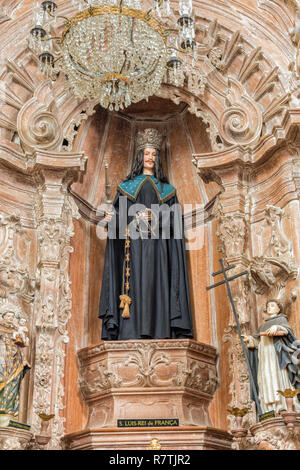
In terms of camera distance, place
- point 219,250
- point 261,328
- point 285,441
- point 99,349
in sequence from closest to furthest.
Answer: point 285,441
point 261,328
point 99,349
point 219,250

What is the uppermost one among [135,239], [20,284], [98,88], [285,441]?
[98,88]

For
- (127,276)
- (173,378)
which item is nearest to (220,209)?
(127,276)

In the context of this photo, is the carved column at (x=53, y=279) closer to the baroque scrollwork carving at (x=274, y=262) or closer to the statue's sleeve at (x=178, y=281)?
the statue's sleeve at (x=178, y=281)

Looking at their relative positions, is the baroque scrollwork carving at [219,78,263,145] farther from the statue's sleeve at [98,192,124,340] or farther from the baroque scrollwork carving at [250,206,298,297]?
the statue's sleeve at [98,192,124,340]

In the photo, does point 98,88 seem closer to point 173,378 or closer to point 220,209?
point 220,209

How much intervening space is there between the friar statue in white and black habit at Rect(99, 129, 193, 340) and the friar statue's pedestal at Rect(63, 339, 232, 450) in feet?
0.98

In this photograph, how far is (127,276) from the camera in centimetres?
1013

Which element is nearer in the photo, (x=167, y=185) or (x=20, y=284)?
(x=20, y=284)

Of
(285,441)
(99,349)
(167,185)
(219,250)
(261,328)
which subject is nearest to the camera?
(285,441)

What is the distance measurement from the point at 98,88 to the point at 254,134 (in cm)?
235

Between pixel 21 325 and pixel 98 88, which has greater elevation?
pixel 98 88

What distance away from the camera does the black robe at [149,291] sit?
32.2ft

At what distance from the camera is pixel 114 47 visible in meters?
8.53

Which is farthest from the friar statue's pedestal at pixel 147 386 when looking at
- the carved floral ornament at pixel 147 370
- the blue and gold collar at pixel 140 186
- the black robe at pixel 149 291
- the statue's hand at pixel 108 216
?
the blue and gold collar at pixel 140 186
